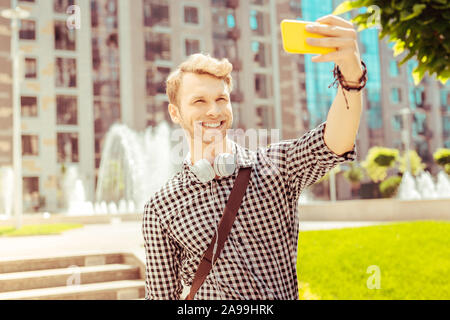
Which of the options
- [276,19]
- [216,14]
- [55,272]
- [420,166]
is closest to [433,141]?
[420,166]

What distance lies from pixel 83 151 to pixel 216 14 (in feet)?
45.7

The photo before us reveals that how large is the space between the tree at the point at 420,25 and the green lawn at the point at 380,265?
2324 mm

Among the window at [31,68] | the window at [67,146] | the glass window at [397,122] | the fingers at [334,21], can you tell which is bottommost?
the fingers at [334,21]

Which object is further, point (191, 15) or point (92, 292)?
point (191, 15)

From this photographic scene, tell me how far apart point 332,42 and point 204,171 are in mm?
625

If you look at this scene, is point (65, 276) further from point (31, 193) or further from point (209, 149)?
point (31, 193)

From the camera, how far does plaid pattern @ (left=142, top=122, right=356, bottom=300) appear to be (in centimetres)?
172

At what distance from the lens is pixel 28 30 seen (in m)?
31.4

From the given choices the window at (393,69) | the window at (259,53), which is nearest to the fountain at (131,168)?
the window at (259,53)

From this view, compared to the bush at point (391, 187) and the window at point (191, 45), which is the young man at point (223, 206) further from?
the window at point (191, 45)

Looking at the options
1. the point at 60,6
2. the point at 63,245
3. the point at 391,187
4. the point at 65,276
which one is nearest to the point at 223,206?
the point at 65,276

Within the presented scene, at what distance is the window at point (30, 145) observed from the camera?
30688 mm

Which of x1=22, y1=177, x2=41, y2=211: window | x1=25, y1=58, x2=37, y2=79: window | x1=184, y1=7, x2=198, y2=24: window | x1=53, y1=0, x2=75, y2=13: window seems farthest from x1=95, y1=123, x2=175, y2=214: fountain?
x1=184, y1=7, x2=198, y2=24: window

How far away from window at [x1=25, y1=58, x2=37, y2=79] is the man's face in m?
31.7
